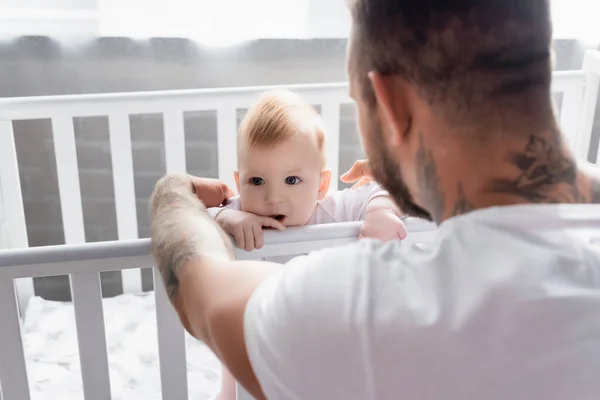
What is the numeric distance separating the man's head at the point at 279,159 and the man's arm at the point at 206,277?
20cm

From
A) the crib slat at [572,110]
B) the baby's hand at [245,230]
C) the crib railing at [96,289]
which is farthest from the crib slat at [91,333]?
the crib slat at [572,110]

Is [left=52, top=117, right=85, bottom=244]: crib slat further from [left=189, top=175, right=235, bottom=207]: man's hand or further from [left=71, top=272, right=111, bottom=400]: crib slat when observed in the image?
[left=71, top=272, right=111, bottom=400]: crib slat

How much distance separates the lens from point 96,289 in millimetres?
863

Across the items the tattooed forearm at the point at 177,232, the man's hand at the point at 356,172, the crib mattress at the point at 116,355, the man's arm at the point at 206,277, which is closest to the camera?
the man's arm at the point at 206,277

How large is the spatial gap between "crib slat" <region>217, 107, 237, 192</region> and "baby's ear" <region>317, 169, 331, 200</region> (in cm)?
45

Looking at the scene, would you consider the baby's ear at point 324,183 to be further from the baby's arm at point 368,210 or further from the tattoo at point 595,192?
the tattoo at point 595,192

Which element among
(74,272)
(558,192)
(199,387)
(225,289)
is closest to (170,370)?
(74,272)

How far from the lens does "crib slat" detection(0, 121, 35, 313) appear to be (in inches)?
61.0

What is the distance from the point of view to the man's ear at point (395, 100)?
0.63 m

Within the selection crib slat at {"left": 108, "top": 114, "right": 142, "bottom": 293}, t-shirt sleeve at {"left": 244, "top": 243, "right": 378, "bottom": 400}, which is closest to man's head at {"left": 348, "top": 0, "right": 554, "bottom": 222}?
t-shirt sleeve at {"left": 244, "top": 243, "right": 378, "bottom": 400}

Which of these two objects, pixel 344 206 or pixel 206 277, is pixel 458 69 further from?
pixel 344 206

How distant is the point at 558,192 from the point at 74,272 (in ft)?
1.74

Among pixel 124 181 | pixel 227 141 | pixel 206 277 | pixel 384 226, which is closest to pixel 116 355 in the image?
pixel 124 181

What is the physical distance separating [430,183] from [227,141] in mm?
1044
